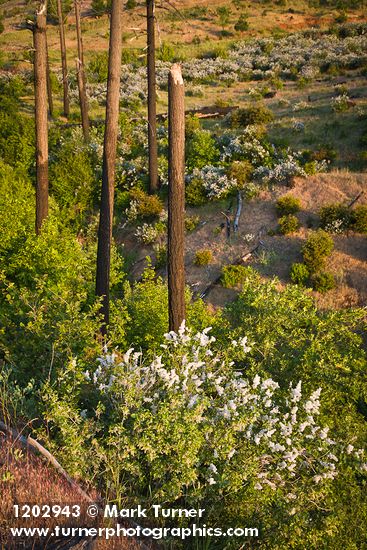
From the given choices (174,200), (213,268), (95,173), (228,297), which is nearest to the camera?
(174,200)

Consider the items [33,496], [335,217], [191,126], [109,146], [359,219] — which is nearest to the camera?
[33,496]

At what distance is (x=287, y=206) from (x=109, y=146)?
1125 cm

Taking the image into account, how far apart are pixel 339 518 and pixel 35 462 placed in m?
4.88

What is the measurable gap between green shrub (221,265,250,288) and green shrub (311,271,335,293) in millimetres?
2670

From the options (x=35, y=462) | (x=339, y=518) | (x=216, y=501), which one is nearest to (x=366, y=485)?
(x=339, y=518)

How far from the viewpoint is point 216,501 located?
6695 millimetres

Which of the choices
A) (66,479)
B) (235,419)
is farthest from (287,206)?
(66,479)

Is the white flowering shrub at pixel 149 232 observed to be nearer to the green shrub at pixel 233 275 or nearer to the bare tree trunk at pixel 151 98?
the bare tree trunk at pixel 151 98

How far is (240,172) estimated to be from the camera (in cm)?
2342

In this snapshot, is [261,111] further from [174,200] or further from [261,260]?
[174,200]

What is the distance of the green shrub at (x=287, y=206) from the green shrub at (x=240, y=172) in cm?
271

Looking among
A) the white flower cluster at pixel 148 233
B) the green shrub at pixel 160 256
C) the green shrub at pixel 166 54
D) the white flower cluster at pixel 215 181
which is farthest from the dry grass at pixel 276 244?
the green shrub at pixel 166 54

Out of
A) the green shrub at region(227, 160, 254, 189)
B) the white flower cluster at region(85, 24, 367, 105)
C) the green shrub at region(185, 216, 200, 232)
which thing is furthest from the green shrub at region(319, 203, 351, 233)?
the white flower cluster at region(85, 24, 367, 105)

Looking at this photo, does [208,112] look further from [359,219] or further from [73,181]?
[359,219]
